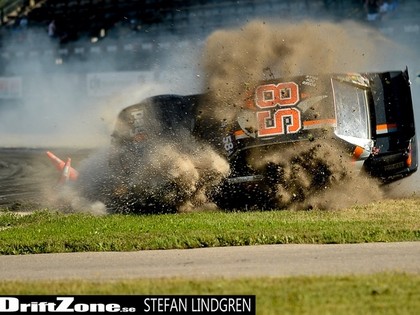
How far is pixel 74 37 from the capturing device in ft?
129

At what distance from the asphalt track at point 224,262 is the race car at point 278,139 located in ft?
10.7

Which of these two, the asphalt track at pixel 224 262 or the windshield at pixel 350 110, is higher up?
the windshield at pixel 350 110

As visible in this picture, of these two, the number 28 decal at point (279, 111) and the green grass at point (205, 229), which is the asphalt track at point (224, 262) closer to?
the green grass at point (205, 229)

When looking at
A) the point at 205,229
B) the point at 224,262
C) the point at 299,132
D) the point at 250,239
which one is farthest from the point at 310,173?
the point at 224,262

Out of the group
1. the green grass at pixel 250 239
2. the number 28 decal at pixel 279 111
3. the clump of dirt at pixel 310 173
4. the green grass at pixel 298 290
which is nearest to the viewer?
the green grass at pixel 298 290

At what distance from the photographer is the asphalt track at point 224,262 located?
947 centimetres

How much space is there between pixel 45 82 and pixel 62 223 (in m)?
23.6

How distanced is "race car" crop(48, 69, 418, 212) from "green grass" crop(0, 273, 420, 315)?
17.8ft

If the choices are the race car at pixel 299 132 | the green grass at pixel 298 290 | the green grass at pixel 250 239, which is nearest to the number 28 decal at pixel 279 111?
the race car at pixel 299 132

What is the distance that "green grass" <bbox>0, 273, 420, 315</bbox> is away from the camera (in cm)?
743

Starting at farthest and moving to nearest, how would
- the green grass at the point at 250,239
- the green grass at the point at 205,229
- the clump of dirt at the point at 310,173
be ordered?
1. the clump of dirt at the point at 310,173
2. the green grass at the point at 205,229
3. the green grass at the point at 250,239

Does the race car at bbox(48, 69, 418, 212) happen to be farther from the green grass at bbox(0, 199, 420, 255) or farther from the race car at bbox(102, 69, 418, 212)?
the green grass at bbox(0, 199, 420, 255)

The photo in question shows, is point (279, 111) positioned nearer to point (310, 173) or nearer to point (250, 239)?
point (310, 173)

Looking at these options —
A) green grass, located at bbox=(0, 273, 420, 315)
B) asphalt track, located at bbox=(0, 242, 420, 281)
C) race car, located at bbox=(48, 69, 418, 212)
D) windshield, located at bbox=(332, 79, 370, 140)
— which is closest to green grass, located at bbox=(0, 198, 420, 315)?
green grass, located at bbox=(0, 273, 420, 315)
